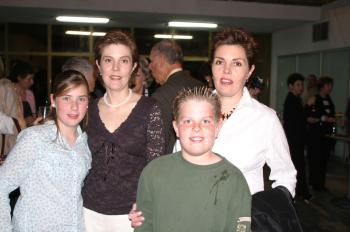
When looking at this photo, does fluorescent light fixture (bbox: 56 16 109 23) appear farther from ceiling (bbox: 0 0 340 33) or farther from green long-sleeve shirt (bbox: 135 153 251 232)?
green long-sleeve shirt (bbox: 135 153 251 232)

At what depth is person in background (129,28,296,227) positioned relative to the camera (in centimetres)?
176

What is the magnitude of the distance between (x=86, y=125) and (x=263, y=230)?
1.08 metres

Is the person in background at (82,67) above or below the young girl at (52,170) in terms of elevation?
above

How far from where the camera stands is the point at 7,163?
1.72 meters

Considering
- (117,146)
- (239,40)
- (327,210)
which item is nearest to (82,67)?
(117,146)

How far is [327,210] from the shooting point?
5.28 meters

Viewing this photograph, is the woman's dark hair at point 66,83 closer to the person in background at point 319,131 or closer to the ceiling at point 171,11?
the person in background at point 319,131

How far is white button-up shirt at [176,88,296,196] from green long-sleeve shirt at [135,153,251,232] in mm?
187

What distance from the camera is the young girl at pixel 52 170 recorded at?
173 centimetres

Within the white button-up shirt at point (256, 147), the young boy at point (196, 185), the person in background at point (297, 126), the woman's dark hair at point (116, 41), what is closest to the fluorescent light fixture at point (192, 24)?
the person in background at point (297, 126)

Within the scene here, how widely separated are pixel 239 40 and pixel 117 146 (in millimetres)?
811

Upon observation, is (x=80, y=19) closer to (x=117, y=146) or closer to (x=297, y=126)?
(x=297, y=126)

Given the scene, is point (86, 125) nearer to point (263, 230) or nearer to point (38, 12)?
point (263, 230)

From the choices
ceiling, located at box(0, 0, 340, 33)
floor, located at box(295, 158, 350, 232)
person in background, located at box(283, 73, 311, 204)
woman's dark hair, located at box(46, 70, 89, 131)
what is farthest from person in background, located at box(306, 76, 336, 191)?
woman's dark hair, located at box(46, 70, 89, 131)
